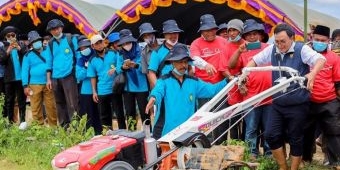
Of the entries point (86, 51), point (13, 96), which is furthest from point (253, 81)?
point (13, 96)

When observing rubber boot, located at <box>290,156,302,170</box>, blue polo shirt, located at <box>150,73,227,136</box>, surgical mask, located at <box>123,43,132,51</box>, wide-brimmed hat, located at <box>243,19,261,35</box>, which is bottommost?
rubber boot, located at <box>290,156,302,170</box>

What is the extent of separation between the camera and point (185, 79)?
16.5 feet

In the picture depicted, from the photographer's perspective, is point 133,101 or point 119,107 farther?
point 119,107

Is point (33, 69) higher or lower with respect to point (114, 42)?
lower

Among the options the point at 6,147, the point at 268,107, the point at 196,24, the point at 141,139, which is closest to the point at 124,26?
the point at 196,24

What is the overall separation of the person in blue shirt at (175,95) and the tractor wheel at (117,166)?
924 mm

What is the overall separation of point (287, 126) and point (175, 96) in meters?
1.16

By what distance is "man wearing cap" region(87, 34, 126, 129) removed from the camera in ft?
24.3

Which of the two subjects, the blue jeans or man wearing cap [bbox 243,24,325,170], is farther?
the blue jeans

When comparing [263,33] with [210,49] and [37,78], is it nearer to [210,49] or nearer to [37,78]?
[210,49]

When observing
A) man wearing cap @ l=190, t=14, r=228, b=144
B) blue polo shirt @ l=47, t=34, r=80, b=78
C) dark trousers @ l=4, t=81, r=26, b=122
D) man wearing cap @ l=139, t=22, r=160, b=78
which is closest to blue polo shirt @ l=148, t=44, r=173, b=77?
man wearing cap @ l=190, t=14, r=228, b=144

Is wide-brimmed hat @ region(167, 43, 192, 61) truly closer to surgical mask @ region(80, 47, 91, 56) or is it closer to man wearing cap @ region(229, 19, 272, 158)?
man wearing cap @ region(229, 19, 272, 158)

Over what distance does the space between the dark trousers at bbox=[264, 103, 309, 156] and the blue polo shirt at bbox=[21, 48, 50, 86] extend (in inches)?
179

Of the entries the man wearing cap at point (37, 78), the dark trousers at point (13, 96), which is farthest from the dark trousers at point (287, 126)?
the dark trousers at point (13, 96)
